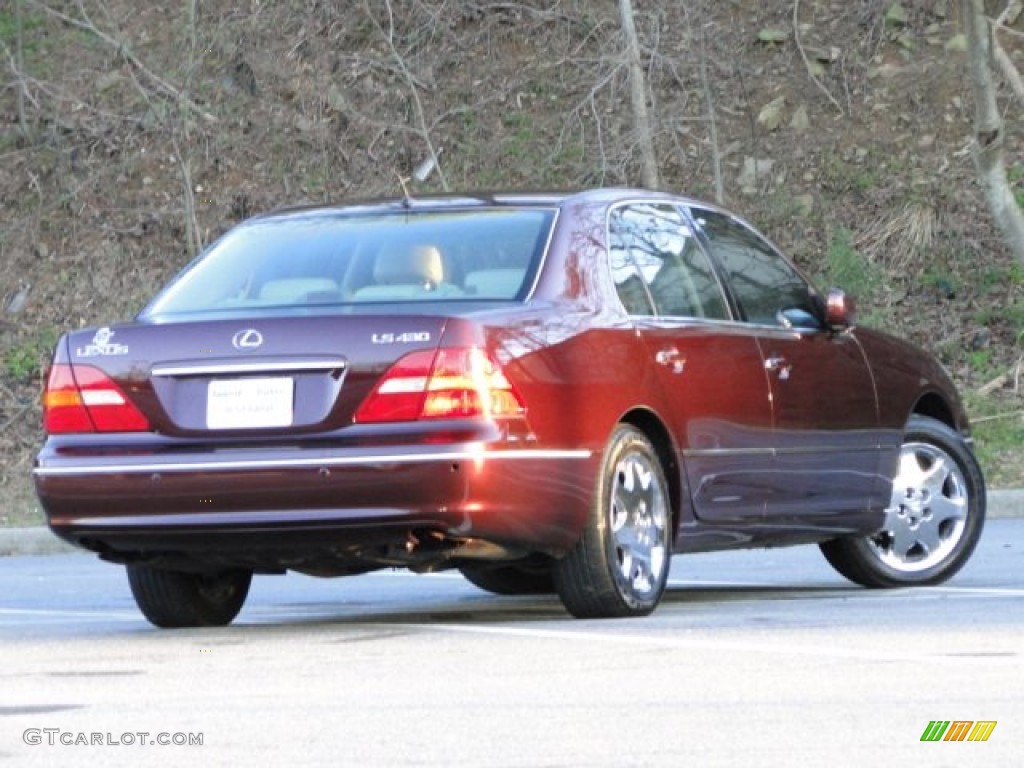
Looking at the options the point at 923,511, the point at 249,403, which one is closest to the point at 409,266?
the point at 249,403

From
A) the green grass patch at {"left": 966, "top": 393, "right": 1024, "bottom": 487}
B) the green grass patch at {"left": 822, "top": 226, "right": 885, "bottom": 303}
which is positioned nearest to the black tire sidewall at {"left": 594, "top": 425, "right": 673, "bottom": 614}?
the green grass patch at {"left": 966, "top": 393, "right": 1024, "bottom": 487}

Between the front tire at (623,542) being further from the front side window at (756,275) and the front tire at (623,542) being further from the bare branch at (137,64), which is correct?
the bare branch at (137,64)

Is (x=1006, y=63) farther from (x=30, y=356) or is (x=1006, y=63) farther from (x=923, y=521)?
(x=923, y=521)

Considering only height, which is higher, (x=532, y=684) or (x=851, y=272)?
(x=532, y=684)

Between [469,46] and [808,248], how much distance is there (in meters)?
5.06

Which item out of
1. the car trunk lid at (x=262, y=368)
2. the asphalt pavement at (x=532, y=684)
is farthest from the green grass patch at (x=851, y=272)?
the car trunk lid at (x=262, y=368)

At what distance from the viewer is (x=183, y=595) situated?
9.71m

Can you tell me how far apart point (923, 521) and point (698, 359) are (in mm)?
1872

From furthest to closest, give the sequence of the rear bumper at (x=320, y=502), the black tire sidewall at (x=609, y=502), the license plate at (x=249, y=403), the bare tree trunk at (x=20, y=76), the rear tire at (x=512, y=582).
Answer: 1. the bare tree trunk at (x=20, y=76)
2. the rear tire at (x=512, y=582)
3. the black tire sidewall at (x=609, y=502)
4. the license plate at (x=249, y=403)
5. the rear bumper at (x=320, y=502)

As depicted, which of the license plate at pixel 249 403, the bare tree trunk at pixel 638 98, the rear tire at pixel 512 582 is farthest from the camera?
the bare tree trunk at pixel 638 98

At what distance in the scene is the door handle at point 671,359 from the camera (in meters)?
9.41

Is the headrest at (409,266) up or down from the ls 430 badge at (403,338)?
up

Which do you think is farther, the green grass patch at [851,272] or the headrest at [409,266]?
the green grass patch at [851,272]

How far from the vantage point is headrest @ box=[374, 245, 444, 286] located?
9126mm
